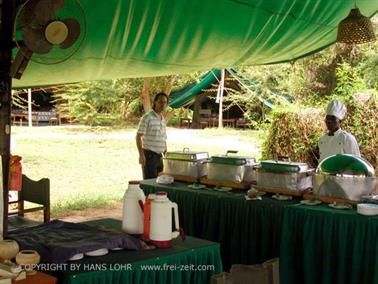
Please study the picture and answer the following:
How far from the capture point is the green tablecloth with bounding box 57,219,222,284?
1.82 metres

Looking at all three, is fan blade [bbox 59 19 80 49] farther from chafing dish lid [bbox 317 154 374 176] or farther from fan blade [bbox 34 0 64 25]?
chafing dish lid [bbox 317 154 374 176]

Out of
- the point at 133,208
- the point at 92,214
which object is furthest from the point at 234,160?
the point at 92,214

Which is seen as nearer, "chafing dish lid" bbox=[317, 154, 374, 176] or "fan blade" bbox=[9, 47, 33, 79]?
"fan blade" bbox=[9, 47, 33, 79]

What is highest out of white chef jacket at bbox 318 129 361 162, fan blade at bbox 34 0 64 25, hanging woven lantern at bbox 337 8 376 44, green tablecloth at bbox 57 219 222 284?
hanging woven lantern at bbox 337 8 376 44

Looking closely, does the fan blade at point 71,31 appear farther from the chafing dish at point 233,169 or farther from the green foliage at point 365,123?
the green foliage at point 365,123

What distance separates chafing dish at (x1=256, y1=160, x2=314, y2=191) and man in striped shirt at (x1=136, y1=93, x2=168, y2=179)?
1.54m

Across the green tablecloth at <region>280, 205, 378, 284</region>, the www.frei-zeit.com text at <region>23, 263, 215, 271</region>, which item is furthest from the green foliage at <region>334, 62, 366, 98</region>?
the www.frei-zeit.com text at <region>23, 263, 215, 271</region>

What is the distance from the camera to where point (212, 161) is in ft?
12.0

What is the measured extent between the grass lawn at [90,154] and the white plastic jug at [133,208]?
367 cm

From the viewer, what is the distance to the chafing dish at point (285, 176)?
321 centimetres

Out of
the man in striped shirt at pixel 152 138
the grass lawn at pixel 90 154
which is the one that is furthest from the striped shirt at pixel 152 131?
the grass lawn at pixel 90 154

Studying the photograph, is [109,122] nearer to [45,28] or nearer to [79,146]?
[79,146]

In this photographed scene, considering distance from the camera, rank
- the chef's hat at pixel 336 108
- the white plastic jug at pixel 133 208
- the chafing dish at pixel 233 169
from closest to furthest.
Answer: the white plastic jug at pixel 133 208
the chafing dish at pixel 233 169
the chef's hat at pixel 336 108

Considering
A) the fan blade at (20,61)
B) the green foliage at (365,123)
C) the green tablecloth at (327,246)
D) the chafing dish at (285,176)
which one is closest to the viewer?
the fan blade at (20,61)
